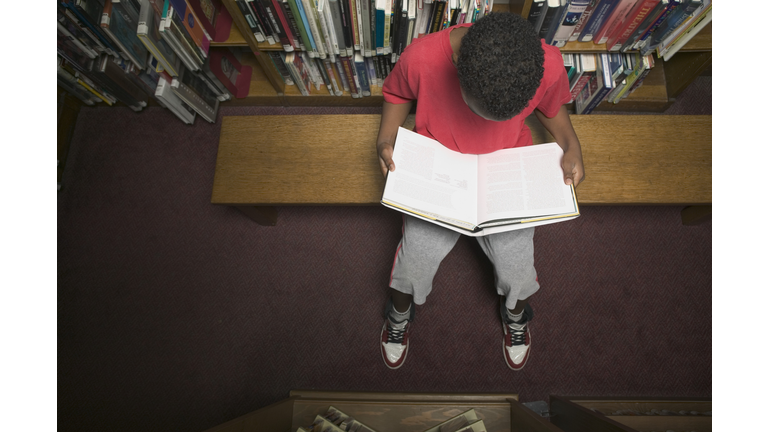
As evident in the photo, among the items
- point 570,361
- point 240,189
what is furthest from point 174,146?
point 570,361

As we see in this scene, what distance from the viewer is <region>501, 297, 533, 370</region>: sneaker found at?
1491 millimetres

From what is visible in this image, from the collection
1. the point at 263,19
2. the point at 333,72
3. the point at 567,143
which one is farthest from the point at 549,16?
the point at 263,19

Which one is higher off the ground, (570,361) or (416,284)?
(416,284)

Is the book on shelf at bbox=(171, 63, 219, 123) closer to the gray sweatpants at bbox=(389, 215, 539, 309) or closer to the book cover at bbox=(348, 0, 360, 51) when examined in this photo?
the book cover at bbox=(348, 0, 360, 51)

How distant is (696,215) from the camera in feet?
5.19

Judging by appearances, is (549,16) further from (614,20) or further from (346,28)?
(346,28)

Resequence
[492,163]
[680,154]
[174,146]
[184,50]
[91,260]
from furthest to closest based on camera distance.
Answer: [174,146], [91,260], [184,50], [680,154], [492,163]

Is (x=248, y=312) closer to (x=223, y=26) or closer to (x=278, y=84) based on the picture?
(x=278, y=84)

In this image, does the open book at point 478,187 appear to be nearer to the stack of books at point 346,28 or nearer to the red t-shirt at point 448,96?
the red t-shirt at point 448,96

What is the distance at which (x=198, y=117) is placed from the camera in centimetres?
200

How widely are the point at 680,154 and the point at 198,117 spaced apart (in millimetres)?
2299

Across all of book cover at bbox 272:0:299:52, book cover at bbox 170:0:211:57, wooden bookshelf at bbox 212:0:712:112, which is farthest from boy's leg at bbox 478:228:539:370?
book cover at bbox 170:0:211:57

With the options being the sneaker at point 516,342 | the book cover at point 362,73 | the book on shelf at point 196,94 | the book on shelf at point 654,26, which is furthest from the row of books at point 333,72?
the sneaker at point 516,342

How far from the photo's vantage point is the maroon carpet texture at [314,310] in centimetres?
153
